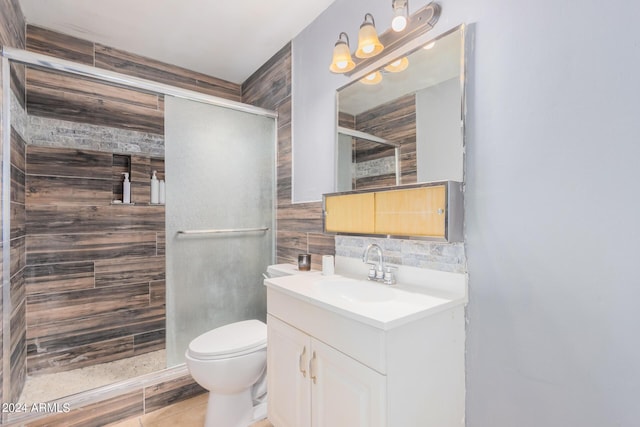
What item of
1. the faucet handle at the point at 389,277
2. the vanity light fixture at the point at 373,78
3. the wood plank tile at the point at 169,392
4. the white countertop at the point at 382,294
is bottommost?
the wood plank tile at the point at 169,392

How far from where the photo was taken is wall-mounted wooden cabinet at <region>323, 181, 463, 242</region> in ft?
3.77

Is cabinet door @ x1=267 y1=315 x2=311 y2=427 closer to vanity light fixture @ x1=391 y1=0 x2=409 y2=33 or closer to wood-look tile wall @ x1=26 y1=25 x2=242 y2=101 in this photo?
vanity light fixture @ x1=391 y1=0 x2=409 y2=33

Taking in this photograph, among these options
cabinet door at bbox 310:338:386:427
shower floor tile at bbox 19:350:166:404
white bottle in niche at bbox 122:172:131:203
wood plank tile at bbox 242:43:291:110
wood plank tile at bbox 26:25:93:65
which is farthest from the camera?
white bottle in niche at bbox 122:172:131:203

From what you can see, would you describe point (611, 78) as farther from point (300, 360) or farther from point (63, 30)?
point (63, 30)

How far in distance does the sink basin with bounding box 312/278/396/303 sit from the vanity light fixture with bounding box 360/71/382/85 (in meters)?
1.03

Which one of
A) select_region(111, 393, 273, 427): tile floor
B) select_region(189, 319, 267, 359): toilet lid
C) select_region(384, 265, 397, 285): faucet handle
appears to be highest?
select_region(384, 265, 397, 285): faucet handle

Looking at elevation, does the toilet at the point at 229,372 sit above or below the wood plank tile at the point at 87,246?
below

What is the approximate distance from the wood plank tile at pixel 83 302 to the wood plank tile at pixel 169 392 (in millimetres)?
822

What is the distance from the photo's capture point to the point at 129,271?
93.0 inches

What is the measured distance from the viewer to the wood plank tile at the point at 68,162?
2.03 meters

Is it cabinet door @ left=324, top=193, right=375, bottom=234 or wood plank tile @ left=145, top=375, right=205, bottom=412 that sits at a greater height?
cabinet door @ left=324, top=193, right=375, bottom=234

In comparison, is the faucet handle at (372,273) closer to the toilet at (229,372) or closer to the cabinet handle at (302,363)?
the cabinet handle at (302,363)

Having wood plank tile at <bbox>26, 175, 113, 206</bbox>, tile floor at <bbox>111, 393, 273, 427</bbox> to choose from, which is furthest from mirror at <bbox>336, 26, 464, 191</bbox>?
wood plank tile at <bbox>26, 175, 113, 206</bbox>

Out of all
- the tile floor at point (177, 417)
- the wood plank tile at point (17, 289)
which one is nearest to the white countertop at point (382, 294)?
the tile floor at point (177, 417)
